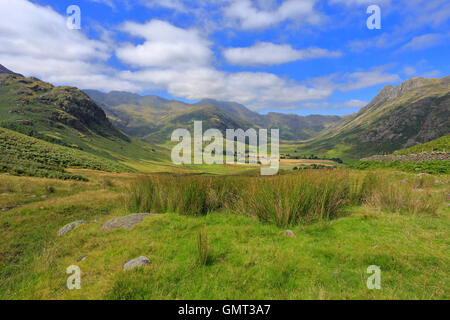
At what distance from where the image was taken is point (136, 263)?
3.92m

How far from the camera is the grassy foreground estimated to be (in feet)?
10.5

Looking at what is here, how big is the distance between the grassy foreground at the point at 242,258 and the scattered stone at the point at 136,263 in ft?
0.41

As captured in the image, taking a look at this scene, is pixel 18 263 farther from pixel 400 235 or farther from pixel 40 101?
pixel 40 101

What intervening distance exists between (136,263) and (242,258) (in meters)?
2.14

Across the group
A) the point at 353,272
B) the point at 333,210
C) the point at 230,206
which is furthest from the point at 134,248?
the point at 333,210

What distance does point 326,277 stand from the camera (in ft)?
11.3

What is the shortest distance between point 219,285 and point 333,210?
5088mm

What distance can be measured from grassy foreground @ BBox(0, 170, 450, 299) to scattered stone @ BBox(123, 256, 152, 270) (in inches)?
4.9
